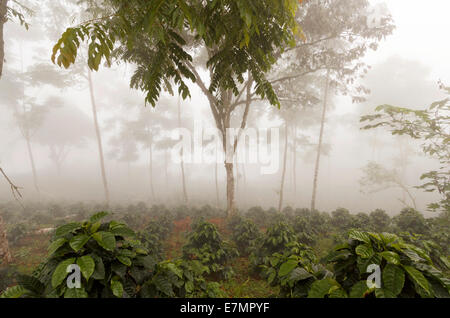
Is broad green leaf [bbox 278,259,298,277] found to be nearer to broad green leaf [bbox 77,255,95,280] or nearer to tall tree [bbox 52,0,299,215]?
broad green leaf [bbox 77,255,95,280]

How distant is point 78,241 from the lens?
1.65 metres

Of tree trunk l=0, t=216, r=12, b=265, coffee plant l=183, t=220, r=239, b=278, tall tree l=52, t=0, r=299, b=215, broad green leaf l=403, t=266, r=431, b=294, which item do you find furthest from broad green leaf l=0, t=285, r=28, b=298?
tree trunk l=0, t=216, r=12, b=265

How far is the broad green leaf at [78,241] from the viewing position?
5.22 feet

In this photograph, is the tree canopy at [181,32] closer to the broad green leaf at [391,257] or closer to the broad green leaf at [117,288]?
the broad green leaf at [117,288]

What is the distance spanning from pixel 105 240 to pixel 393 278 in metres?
2.43

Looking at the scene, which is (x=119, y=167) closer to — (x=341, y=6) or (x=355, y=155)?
(x=341, y=6)

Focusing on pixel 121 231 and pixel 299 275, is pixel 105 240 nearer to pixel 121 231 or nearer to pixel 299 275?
pixel 121 231

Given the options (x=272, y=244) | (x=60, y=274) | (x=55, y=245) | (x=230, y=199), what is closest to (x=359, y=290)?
(x=60, y=274)

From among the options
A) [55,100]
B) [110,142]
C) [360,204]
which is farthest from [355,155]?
[55,100]

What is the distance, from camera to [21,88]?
1780cm

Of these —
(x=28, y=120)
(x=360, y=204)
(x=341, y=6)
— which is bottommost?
(x=360, y=204)

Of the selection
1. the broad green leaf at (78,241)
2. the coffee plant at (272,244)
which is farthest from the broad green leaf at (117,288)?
the coffee plant at (272,244)

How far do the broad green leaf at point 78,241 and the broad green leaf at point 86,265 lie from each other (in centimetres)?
10
